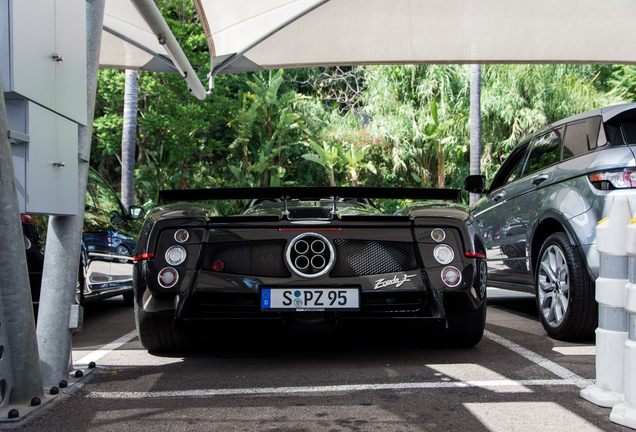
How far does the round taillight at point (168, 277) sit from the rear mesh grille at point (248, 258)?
17 cm

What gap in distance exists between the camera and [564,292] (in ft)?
15.6

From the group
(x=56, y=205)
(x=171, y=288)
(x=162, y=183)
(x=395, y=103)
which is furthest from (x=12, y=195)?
(x=395, y=103)

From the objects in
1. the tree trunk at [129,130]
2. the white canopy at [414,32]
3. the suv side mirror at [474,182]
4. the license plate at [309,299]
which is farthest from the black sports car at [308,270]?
the tree trunk at [129,130]

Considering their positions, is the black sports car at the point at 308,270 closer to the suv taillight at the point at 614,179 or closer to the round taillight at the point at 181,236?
the round taillight at the point at 181,236

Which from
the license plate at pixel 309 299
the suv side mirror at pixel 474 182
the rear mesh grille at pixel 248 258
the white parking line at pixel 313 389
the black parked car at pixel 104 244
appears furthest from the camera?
the suv side mirror at pixel 474 182

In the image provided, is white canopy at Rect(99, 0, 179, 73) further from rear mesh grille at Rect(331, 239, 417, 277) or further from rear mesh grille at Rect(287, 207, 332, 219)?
rear mesh grille at Rect(331, 239, 417, 277)

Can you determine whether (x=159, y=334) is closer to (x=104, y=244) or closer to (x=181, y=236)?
(x=181, y=236)

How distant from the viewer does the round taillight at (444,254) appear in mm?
4051

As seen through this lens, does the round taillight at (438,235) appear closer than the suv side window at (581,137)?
Yes

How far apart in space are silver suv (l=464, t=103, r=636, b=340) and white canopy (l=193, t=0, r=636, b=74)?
Result: 2.61 meters

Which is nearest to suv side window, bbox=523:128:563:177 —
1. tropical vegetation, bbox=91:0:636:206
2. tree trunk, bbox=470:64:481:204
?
tree trunk, bbox=470:64:481:204

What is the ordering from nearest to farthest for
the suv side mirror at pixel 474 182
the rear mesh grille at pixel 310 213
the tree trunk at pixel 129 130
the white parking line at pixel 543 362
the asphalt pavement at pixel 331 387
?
the asphalt pavement at pixel 331 387
the white parking line at pixel 543 362
the rear mesh grille at pixel 310 213
the suv side mirror at pixel 474 182
the tree trunk at pixel 129 130

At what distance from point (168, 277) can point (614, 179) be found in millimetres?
2853

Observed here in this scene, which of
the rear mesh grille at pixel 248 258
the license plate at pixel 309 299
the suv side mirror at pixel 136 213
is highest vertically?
the suv side mirror at pixel 136 213
